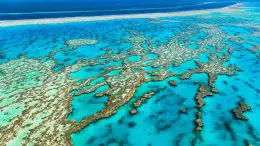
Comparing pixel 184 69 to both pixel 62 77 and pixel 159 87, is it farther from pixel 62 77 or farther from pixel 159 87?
pixel 62 77

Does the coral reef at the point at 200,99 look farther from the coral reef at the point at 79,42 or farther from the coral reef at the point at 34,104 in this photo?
the coral reef at the point at 79,42

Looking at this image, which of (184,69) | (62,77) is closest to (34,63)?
(62,77)

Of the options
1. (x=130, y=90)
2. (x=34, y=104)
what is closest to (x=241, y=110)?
(x=130, y=90)

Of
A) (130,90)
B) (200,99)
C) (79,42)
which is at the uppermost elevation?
(130,90)

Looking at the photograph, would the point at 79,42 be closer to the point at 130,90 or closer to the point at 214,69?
the point at 130,90

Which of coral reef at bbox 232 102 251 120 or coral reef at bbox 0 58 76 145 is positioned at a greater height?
coral reef at bbox 0 58 76 145

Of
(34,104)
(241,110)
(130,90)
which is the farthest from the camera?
(130,90)

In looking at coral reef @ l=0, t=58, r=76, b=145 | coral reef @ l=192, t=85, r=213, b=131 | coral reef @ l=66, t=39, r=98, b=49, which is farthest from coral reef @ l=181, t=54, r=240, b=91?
coral reef @ l=66, t=39, r=98, b=49

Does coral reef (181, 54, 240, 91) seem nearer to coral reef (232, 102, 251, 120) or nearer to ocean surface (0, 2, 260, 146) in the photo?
ocean surface (0, 2, 260, 146)

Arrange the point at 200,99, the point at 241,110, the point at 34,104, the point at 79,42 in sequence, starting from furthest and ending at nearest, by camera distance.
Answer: the point at 79,42, the point at 200,99, the point at 34,104, the point at 241,110

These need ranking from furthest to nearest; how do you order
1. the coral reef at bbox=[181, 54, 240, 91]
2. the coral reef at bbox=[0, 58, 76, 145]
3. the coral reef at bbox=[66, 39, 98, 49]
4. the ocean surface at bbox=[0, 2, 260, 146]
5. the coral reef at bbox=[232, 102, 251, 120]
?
the coral reef at bbox=[66, 39, 98, 49] → the coral reef at bbox=[181, 54, 240, 91] → the coral reef at bbox=[232, 102, 251, 120] → the ocean surface at bbox=[0, 2, 260, 146] → the coral reef at bbox=[0, 58, 76, 145]

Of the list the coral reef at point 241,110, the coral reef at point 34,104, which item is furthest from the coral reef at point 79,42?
the coral reef at point 241,110
